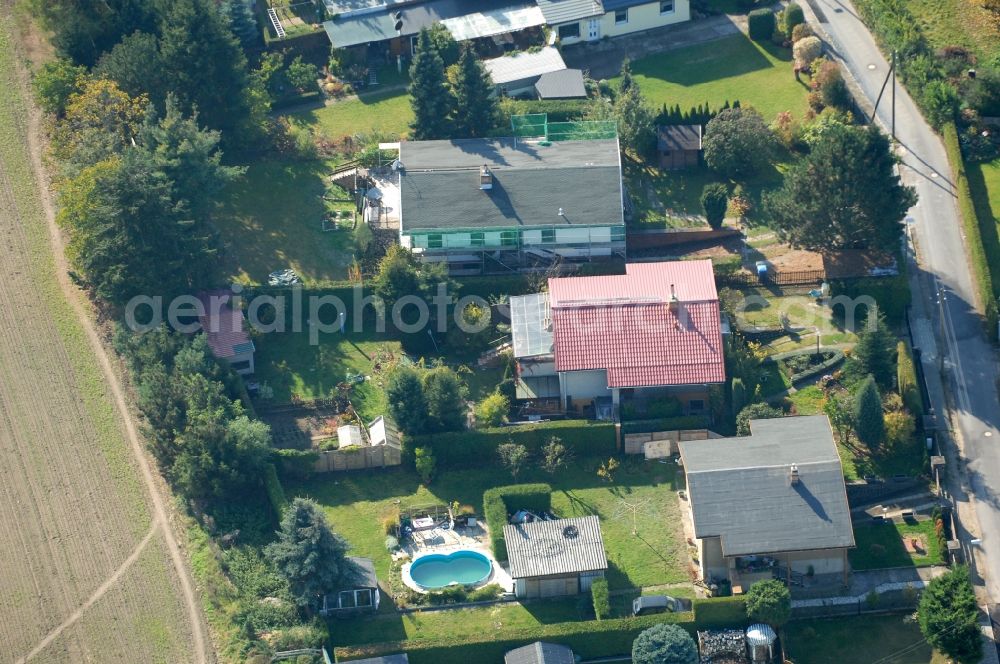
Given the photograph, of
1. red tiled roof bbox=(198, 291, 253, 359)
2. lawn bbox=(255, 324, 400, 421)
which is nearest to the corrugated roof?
lawn bbox=(255, 324, 400, 421)

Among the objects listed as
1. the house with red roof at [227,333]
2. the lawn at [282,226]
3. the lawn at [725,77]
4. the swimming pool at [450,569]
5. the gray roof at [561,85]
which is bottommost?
the swimming pool at [450,569]

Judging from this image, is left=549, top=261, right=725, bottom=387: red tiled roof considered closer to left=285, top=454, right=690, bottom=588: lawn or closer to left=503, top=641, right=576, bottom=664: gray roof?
left=285, top=454, right=690, bottom=588: lawn

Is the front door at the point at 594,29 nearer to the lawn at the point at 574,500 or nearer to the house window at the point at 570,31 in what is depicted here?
the house window at the point at 570,31

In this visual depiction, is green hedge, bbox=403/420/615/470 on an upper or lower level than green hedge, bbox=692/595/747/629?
upper

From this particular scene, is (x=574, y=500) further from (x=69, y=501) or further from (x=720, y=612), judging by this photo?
(x=69, y=501)

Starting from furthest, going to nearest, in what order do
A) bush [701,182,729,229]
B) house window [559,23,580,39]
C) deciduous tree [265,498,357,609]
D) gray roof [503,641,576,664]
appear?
house window [559,23,580,39], bush [701,182,729,229], deciduous tree [265,498,357,609], gray roof [503,641,576,664]

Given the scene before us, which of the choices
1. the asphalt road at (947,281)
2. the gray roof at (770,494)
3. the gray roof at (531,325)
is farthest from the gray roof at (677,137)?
the gray roof at (770,494)

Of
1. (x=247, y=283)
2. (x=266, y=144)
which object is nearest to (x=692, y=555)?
(x=247, y=283)
